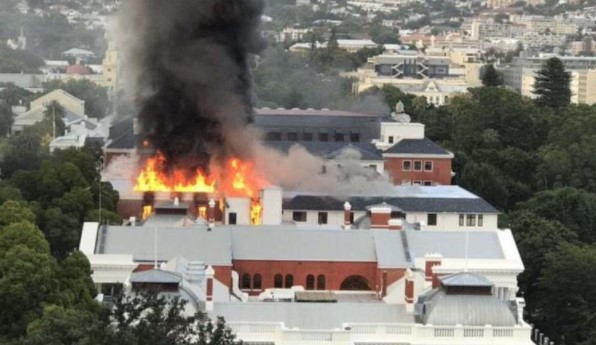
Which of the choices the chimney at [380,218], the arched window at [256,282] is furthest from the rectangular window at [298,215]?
the arched window at [256,282]

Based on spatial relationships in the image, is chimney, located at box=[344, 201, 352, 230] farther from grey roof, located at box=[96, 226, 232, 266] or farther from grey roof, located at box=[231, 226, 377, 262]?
grey roof, located at box=[96, 226, 232, 266]

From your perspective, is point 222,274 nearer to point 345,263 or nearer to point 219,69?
point 345,263

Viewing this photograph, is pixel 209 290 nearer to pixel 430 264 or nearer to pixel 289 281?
pixel 430 264

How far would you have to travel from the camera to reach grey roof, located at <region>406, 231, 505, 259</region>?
77.8 metres

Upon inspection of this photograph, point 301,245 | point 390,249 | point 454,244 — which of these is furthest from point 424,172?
point 390,249

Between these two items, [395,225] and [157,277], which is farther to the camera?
[395,225]

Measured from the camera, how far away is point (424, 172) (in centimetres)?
11338

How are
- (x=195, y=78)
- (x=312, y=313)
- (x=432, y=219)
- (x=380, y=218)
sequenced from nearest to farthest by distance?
(x=312, y=313) → (x=380, y=218) → (x=195, y=78) → (x=432, y=219)

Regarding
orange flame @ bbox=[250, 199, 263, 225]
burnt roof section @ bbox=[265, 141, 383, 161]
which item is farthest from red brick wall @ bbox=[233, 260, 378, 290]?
burnt roof section @ bbox=[265, 141, 383, 161]

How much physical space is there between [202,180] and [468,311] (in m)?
26.2

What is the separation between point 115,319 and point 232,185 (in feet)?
117

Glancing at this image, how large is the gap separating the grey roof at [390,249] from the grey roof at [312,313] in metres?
9.07

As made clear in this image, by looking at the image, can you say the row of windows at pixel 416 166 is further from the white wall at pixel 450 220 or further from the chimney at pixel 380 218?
the chimney at pixel 380 218

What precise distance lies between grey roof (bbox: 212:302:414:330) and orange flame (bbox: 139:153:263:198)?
74.0ft
